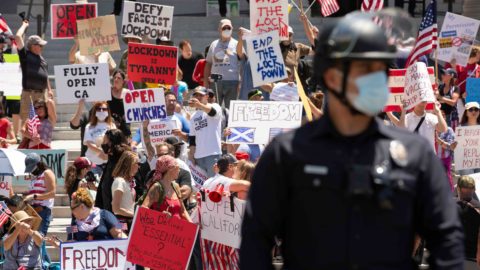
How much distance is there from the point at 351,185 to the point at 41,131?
1235 cm

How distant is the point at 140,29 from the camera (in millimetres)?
18422

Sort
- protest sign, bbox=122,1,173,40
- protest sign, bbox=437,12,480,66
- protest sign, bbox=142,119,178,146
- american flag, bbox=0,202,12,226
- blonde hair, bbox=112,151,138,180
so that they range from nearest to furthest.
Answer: american flag, bbox=0,202,12,226 → blonde hair, bbox=112,151,138,180 → protest sign, bbox=142,119,178,146 → protest sign, bbox=122,1,173,40 → protest sign, bbox=437,12,480,66

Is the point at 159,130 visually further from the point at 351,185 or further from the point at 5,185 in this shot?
the point at 351,185

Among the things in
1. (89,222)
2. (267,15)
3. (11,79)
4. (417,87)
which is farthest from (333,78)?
(11,79)

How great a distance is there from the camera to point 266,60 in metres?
16.2

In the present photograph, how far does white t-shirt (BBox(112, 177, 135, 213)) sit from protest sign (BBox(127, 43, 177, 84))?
14.4 ft

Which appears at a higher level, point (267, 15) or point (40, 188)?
point (267, 15)

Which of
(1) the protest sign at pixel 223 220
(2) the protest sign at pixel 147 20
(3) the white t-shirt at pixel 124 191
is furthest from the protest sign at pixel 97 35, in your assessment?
(1) the protest sign at pixel 223 220

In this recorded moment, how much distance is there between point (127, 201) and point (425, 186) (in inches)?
350

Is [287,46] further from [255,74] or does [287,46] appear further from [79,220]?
[79,220]

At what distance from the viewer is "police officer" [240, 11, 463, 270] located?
4.16 meters

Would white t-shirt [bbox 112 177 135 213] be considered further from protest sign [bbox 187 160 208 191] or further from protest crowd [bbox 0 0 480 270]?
protest sign [bbox 187 160 208 191]

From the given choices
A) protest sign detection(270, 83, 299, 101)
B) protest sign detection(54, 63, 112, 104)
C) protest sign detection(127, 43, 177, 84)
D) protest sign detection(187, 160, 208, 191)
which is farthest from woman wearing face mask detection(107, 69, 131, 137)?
protest sign detection(270, 83, 299, 101)

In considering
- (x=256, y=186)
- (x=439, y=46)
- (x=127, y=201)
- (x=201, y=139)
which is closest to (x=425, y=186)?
(x=256, y=186)
